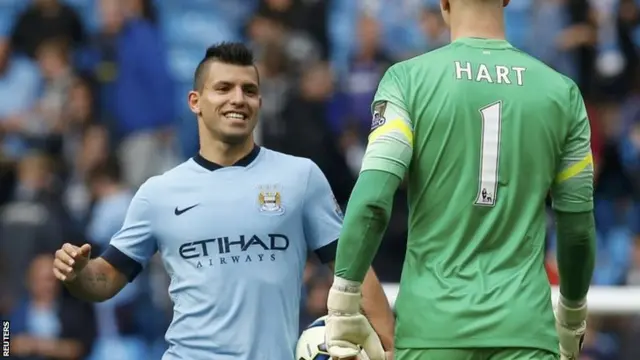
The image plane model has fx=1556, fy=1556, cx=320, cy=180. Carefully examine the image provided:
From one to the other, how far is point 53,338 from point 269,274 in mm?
4777

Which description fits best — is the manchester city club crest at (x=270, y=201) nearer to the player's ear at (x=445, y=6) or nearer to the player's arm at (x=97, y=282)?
the player's arm at (x=97, y=282)

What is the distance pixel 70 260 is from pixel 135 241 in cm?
44

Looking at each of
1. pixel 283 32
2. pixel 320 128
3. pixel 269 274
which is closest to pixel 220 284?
pixel 269 274

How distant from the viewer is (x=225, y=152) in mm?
6426

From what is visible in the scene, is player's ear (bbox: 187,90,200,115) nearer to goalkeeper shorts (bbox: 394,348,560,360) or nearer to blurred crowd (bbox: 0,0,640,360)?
goalkeeper shorts (bbox: 394,348,560,360)

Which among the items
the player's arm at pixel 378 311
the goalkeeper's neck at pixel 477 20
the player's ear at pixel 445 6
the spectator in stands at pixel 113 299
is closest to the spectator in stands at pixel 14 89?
the spectator in stands at pixel 113 299

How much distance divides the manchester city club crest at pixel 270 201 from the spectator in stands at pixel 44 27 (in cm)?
700

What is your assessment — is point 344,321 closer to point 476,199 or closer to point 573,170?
point 476,199

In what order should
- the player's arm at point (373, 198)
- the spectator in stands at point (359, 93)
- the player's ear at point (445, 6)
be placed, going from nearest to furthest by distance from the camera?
the player's arm at point (373, 198) → the player's ear at point (445, 6) → the spectator in stands at point (359, 93)

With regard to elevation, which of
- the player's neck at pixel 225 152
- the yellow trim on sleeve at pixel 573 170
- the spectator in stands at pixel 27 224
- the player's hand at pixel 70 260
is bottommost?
the spectator in stands at pixel 27 224

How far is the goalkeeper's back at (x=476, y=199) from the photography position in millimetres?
5184

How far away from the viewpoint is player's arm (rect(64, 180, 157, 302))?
637 centimetres

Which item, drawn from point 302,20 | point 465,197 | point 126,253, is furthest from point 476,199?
point 302,20

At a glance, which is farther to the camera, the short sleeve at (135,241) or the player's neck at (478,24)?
the short sleeve at (135,241)
